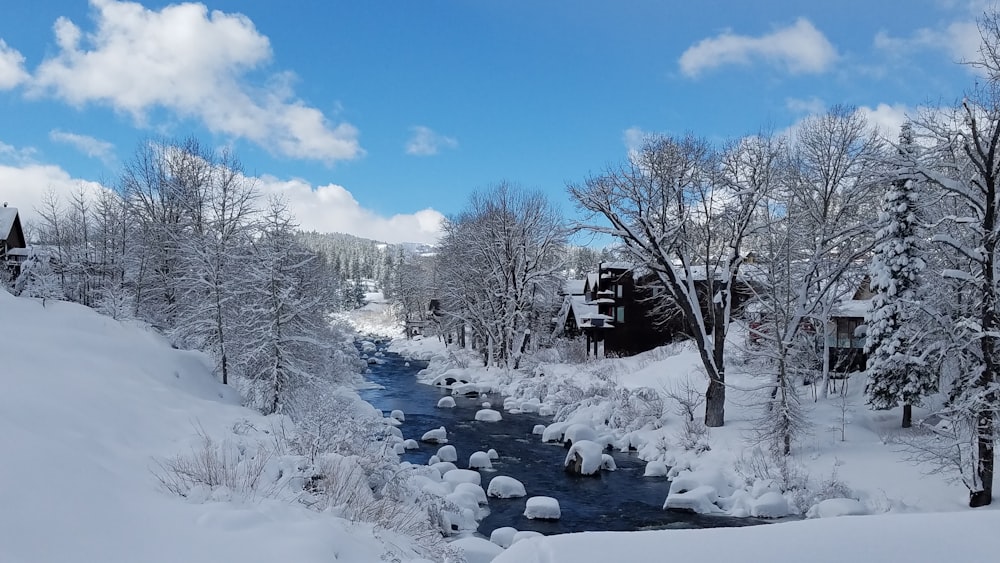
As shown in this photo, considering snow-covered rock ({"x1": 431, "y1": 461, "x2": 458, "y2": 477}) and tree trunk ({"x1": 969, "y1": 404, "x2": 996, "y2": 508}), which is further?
snow-covered rock ({"x1": 431, "y1": 461, "x2": 458, "y2": 477})

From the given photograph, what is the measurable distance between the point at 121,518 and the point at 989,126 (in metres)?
18.4

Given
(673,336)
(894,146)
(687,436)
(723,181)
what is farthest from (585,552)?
(673,336)

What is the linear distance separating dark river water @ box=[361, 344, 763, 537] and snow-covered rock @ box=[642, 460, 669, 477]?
0.25 metres

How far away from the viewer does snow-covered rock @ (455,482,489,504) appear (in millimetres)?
14405

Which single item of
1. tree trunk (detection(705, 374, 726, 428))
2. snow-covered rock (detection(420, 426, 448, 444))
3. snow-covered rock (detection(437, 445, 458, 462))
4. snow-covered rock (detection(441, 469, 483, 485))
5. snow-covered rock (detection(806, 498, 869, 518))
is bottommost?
snow-covered rock (detection(420, 426, 448, 444))

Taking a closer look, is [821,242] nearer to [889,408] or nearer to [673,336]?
[889,408]

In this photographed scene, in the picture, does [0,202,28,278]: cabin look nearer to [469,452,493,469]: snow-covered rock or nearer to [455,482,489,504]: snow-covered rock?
[469,452,493,469]: snow-covered rock

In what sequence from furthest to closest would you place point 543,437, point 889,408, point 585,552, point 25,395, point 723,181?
point 543,437
point 723,181
point 889,408
point 25,395
point 585,552

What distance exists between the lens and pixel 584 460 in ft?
58.4

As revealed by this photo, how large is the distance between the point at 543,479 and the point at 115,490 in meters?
12.6

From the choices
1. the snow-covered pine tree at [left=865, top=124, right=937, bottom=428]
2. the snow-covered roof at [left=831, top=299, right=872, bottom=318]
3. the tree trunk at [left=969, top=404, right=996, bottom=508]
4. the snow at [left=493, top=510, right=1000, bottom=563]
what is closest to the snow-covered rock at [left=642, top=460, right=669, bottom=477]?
the snow-covered pine tree at [left=865, top=124, right=937, bottom=428]

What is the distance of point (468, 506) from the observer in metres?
13.5

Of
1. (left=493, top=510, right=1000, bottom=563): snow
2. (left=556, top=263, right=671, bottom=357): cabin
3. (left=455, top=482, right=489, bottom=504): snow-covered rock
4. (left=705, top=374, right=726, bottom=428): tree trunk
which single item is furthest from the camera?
(left=556, top=263, right=671, bottom=357): cabin

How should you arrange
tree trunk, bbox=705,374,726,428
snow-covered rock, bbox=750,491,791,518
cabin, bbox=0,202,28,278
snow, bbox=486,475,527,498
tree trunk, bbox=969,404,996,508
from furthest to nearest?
1. cabin, bbox=0,202,28,278
2. tree trunk, bbox=705,374,726,428
3. snow, bbox=486,475,527,498
4. snow-covered rock, bbox=750,491,791,518
5. tree trunk, bbox=969,404,996,508
